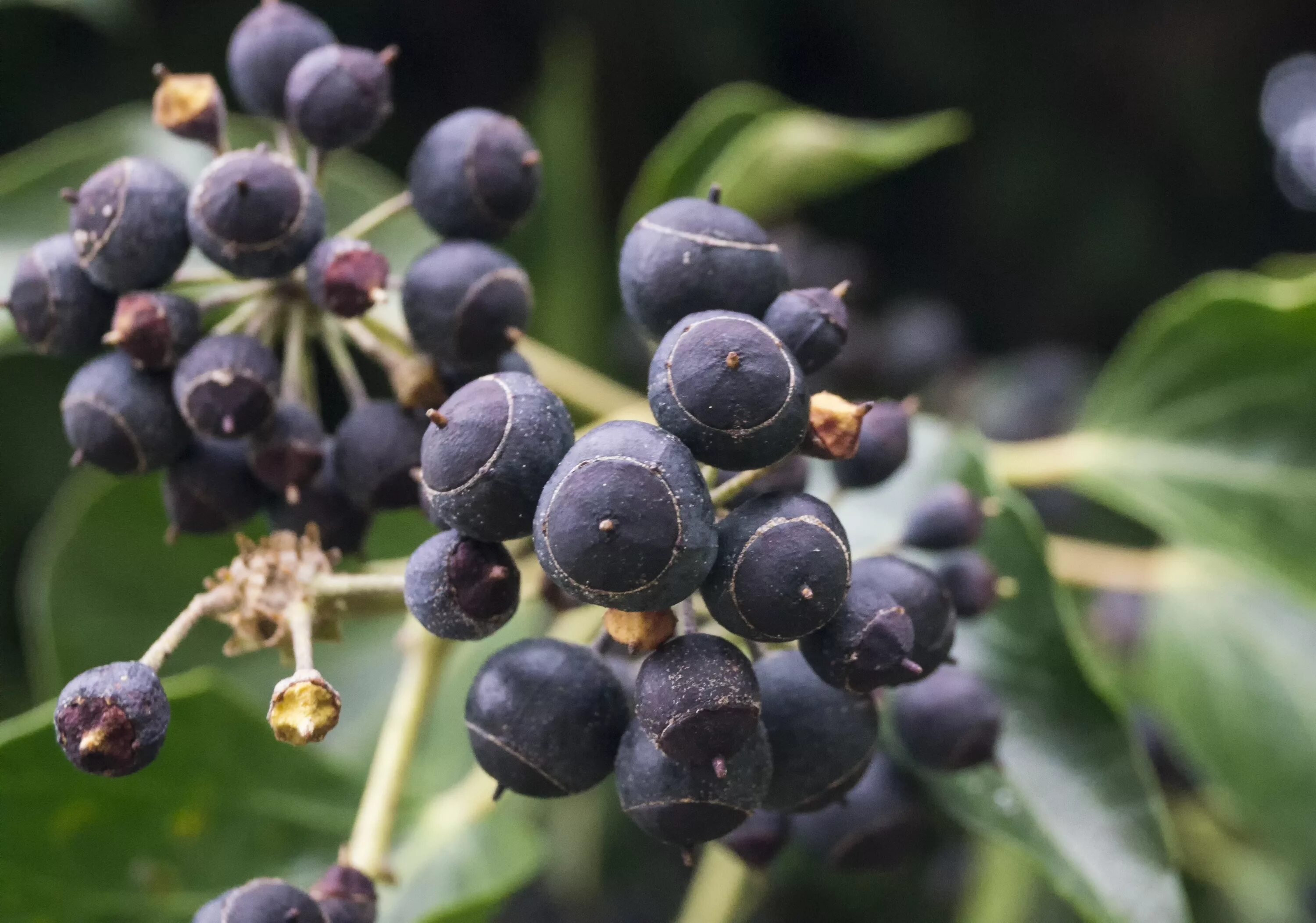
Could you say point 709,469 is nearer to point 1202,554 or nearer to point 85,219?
point 85,219

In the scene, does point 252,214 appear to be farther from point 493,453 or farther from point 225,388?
point 493,453

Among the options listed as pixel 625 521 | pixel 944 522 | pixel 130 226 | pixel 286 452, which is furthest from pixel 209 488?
pixel 944 522

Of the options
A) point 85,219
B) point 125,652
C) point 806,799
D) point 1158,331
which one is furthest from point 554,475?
point 1158,331

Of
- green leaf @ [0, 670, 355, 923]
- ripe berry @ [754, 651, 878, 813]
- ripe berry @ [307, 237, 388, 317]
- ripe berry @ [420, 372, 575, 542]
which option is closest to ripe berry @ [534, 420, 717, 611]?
ripe berry @ [420, 372, 575, 542]

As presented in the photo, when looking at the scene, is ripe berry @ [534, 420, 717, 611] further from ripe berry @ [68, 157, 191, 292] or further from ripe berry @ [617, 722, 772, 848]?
ripe berry @ [68, 157, 191, 292]

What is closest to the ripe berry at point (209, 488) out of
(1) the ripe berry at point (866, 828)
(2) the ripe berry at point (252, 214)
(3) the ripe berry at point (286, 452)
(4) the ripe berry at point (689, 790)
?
(3) the ripe berry at point (286, 452)

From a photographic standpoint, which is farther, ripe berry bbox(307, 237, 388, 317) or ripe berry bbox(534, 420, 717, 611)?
ripe berry bbox(307, 237, 388, 317)
